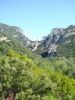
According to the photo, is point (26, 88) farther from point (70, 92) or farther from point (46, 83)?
point (70, 92)

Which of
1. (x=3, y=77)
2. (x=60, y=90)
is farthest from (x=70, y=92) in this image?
(x=3, y=77)

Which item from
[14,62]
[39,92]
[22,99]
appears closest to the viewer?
[22,99]

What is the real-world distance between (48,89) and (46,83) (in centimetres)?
162

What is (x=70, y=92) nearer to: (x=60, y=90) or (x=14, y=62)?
(x=60, y=90)

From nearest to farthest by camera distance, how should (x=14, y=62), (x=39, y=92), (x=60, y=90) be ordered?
(x=39, y=92) → (x=14, y=62) → (x=60, y=90)

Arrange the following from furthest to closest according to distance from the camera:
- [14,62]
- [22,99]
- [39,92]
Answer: [14,62] → [39,92] → [22,99]

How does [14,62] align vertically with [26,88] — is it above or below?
above

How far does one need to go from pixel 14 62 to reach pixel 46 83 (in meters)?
8.47

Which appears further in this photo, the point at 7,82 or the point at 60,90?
the point at 60,90

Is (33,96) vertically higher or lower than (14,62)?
lower

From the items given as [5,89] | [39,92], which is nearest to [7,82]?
[5,89]

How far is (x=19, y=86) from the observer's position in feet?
218

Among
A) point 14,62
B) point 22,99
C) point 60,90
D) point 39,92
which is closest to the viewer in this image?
Result: point 22,99

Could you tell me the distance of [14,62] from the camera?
70.3m
